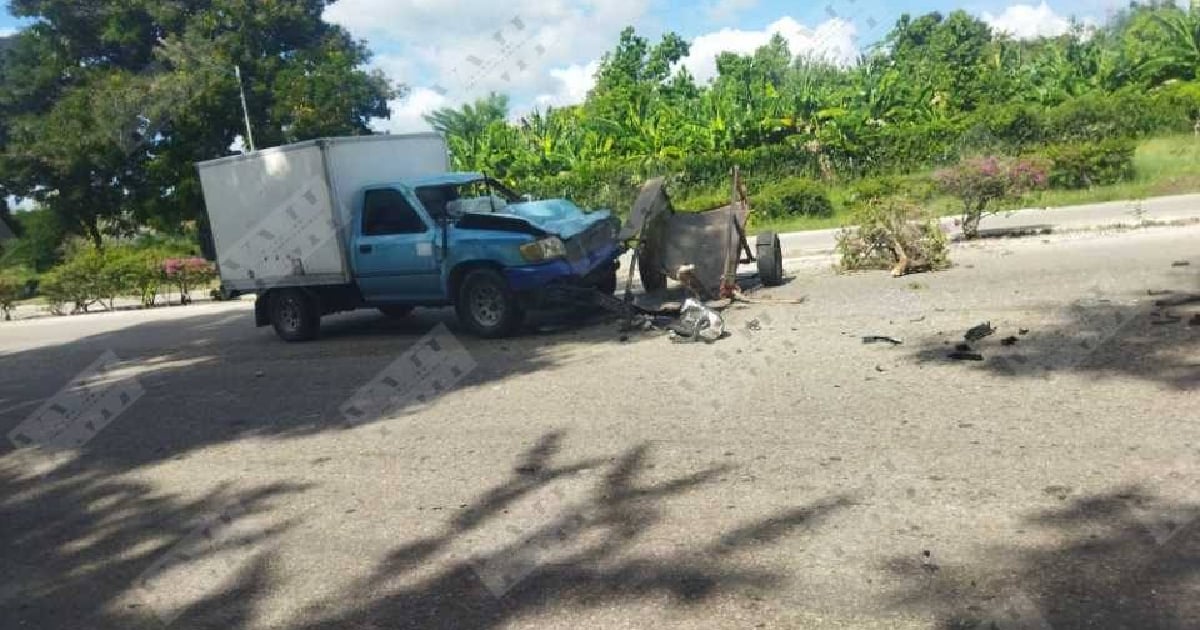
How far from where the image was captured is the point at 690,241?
37.5 feet

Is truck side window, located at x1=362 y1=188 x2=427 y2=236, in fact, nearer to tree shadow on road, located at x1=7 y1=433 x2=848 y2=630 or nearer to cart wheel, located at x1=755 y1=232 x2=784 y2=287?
cart wheel, located at x1=755 y1=232 x2=784 y2=287

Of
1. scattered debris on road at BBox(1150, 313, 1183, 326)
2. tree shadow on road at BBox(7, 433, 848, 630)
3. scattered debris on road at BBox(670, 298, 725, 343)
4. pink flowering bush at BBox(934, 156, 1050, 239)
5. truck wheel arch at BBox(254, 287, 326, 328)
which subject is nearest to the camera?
tree shadow on road at BBox(7, 433, 848, 630)

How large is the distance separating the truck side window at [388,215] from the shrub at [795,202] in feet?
47.0

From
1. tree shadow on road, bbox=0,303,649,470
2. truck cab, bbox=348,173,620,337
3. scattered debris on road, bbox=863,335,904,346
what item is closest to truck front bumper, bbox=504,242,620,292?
truck cab, bbox=348,173,620,337

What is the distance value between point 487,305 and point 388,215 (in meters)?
1.81

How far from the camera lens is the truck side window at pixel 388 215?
10828 mm

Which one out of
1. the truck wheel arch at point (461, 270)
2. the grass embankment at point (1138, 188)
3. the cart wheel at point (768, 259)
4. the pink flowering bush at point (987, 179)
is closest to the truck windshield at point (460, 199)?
the truck wheel arch at point (461, 270)

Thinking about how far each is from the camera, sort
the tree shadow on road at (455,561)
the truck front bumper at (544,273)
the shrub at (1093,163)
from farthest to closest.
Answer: the shrub at (1093,163) → the truck front bumper at (544,273) → the tree shadow on road at (455,561)

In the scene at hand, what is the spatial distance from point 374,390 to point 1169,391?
6.56m

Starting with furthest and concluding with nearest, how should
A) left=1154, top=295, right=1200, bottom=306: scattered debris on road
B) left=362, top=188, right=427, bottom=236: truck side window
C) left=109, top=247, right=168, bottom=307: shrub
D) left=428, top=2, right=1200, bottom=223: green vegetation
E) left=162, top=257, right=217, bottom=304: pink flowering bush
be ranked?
left=428, top=2, right=1200, bottom=223: green vegetation, left=109, top=247, right=168, bottom=307: shrub, left=162, top=257, right=217, bottom=304: pink flowering bush, left=362, top=188, right=427, bottom=236: truck side window, left=1154, top=295, right=1200, bottom=306: scattered debris on road

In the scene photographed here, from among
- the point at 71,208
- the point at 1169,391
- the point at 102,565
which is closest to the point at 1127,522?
the point at 1169,391

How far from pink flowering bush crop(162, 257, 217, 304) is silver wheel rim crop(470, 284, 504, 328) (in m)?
15.4

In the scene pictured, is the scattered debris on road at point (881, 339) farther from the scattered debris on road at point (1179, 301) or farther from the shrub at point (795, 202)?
the shrub at point (795, 202)

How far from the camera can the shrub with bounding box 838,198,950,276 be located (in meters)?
12.1
